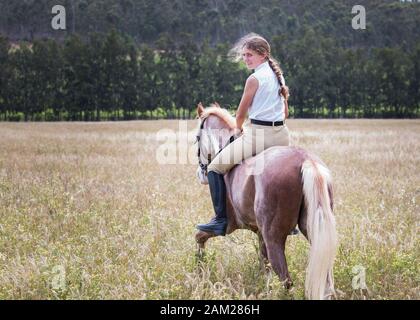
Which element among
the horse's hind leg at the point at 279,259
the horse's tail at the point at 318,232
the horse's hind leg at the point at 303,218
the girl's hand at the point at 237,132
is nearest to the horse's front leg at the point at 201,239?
the girl's hand at the point at 237,132

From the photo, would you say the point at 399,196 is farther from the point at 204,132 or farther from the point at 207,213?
the point at 204,132

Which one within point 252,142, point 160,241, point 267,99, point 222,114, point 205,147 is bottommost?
point 160,241

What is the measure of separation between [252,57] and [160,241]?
9.98ft

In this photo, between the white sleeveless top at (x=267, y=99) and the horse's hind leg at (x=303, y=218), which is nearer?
the horse's hind leg at (x=303, y=218)

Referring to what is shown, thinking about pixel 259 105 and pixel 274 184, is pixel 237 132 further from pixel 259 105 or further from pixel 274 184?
pixel 274 184

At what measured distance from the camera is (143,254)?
6.87 meters

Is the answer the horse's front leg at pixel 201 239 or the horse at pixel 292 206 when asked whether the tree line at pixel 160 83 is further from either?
the horse at pixel 292 206

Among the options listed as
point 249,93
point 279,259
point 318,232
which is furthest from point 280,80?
point 279,259

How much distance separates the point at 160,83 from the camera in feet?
279

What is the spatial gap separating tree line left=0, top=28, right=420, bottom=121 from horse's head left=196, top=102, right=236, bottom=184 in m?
72.7

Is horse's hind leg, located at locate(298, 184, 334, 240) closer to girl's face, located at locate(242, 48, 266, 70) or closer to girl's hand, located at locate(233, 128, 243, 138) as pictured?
girl's hand, located at locate(233, 128, 243, 138)

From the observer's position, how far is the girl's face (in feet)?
18.8

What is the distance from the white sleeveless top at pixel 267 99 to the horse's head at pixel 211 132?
0.60 m

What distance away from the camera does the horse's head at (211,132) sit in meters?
6.27
